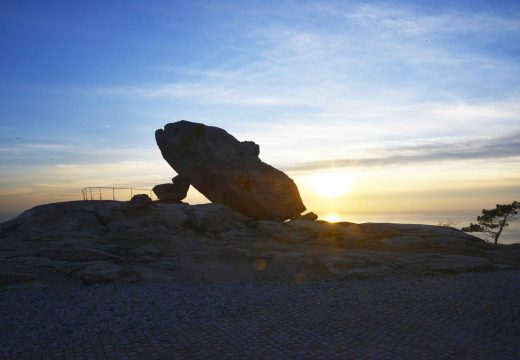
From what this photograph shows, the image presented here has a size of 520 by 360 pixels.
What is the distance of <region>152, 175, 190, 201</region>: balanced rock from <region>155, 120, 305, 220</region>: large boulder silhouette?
823 mm

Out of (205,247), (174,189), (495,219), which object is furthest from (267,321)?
(495,219)

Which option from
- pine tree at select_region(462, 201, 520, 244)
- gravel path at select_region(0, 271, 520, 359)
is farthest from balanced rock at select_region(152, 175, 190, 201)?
pine tree at select_region(462, 201, 520, 244)

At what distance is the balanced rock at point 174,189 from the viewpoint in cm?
4100

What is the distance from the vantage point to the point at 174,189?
135ft

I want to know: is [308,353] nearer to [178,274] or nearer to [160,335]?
[160,335]

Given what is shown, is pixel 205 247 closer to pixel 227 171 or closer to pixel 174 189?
pixel 227 171

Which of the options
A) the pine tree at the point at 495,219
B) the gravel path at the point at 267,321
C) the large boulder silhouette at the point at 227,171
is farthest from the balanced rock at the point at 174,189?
the pine tree at the point at 495,219

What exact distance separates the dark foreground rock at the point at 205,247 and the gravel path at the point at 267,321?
8.12ft

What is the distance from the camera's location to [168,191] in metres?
41.0

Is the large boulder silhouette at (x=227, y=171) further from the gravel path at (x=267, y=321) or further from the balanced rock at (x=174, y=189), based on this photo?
the gravel path at (x=267, y=321)

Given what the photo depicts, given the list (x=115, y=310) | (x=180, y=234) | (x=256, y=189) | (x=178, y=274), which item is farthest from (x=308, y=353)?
(x=256, y=189)

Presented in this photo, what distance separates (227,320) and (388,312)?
6.35 metres

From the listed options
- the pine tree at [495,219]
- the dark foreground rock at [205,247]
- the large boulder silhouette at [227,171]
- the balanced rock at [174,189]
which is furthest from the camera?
the pine tree at [495,219]

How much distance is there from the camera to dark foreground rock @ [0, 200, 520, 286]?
2425 centimetres
